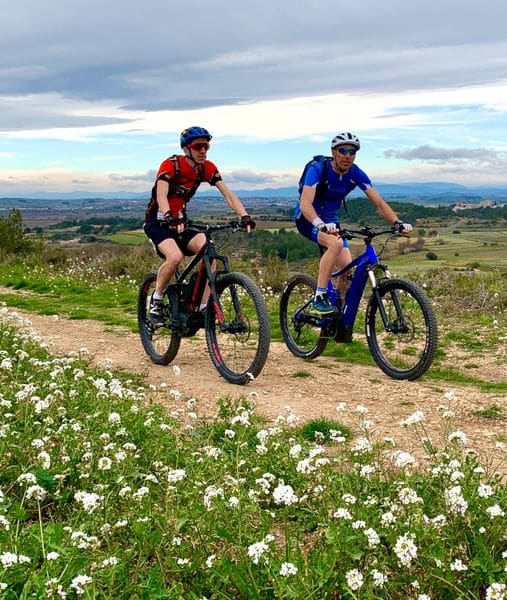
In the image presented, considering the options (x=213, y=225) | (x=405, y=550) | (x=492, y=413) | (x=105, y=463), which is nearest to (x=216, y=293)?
(x=213, y=225)

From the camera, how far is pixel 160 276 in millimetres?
8617

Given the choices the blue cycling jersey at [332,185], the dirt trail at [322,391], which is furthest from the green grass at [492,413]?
the blue cycling jersey at [332,185]

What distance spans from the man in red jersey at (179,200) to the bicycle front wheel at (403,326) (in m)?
1.81

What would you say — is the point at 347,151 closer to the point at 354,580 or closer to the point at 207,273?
the point at 207,273

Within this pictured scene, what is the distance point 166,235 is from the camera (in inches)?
332

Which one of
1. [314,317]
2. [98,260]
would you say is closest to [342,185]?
[314,317]

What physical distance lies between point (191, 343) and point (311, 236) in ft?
9.12

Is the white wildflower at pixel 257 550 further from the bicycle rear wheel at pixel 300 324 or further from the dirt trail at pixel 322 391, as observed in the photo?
the bicycle rear wheel at pixel 300 324

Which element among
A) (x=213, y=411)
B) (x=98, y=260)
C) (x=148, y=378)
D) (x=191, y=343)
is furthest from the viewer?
(x=98, y=260)

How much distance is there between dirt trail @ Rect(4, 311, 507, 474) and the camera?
6.23 meters

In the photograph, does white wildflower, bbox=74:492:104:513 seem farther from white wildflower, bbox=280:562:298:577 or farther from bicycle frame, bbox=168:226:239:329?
bicycle frame, bbox=168:226:239:329

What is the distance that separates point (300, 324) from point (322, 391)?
1947mm

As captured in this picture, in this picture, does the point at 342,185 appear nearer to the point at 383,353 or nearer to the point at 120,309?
the point at 383,353

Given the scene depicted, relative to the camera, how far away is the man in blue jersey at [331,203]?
820cm
